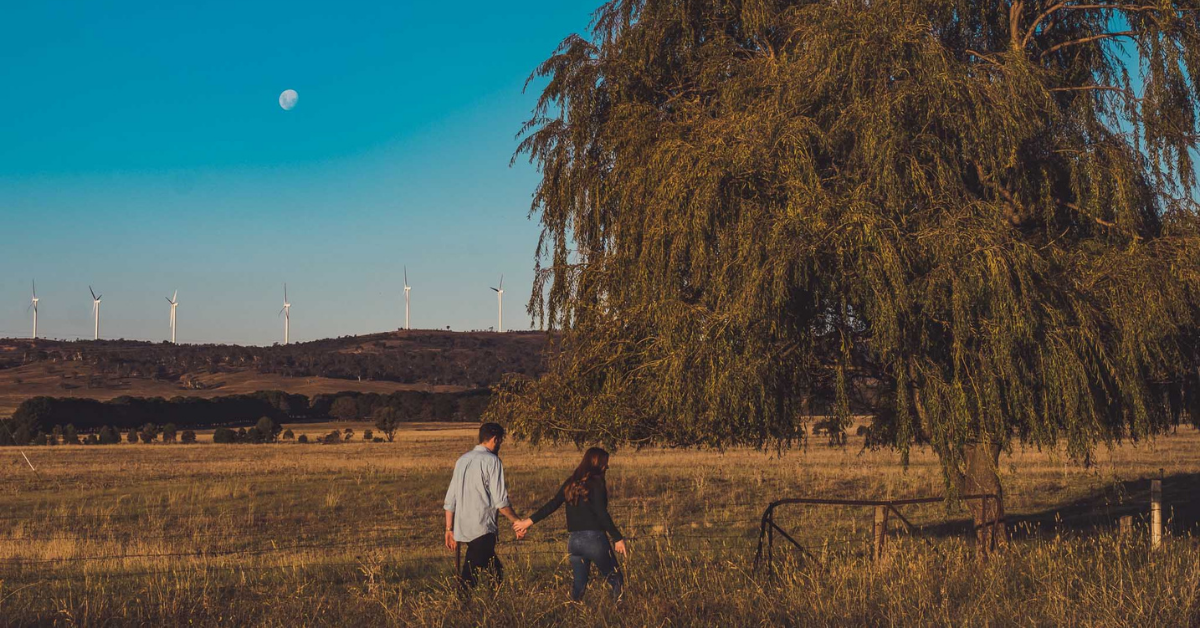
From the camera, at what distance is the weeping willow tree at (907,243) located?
1127 cm

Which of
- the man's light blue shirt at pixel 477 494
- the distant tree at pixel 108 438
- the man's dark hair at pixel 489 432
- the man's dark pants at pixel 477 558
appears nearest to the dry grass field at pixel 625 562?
the man's dark pants at pixel 477 558

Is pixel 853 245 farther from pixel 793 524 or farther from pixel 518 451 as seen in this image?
pixel 518 451

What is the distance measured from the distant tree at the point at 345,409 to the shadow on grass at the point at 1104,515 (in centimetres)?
9939

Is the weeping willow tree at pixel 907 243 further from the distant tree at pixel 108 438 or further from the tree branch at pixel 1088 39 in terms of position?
the distant tree at pixel 108 438

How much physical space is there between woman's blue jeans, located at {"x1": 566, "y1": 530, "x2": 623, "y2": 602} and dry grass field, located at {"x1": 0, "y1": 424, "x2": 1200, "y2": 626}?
0.21 meters

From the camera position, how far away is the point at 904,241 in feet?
36.9

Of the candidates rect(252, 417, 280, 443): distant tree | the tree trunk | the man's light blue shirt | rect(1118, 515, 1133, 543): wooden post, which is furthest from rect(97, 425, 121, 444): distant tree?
rect(1118, 515, 1133, 543): wooden post

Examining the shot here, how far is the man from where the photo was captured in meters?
9.13

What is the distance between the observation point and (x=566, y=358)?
14.4 meters

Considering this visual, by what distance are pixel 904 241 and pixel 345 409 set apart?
111006 mm

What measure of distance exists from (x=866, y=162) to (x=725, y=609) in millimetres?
5392

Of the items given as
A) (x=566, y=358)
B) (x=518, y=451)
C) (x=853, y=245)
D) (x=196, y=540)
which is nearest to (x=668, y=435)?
(x=566, y=358)

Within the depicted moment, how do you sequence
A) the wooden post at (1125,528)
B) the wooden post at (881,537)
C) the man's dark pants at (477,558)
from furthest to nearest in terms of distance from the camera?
1. the wooden post at (1125,528)
2. the wooden post at (881,537)
3. the man's dark pants at (477,558)

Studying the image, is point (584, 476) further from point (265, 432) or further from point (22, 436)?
point (22, 436)
